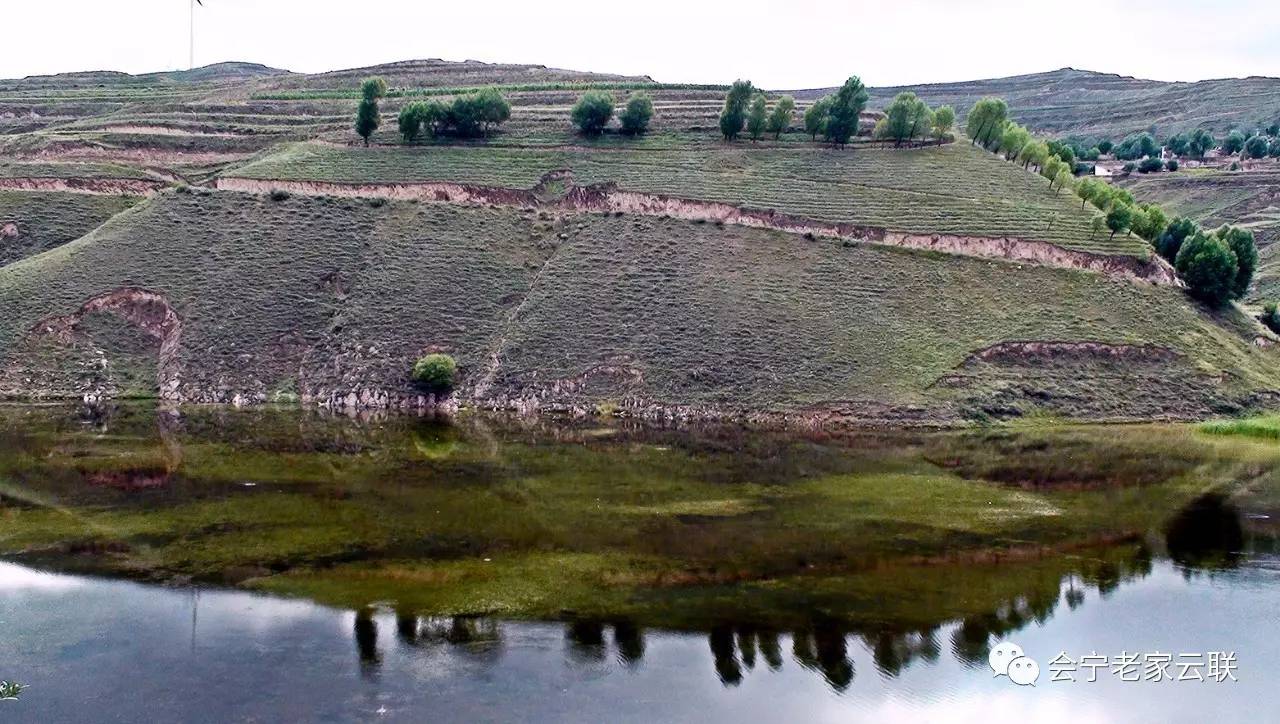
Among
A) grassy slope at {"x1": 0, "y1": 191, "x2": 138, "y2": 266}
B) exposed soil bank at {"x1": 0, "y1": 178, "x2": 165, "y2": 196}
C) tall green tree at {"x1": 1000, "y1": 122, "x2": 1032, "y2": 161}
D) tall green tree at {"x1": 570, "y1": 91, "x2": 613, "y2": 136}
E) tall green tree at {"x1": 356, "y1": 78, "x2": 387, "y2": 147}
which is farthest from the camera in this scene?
tall green tree at {"x1": 1000, "y1": 122, "x2": 1032, "y2": 161}

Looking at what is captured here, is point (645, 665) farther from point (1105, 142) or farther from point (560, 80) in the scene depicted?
point (1105, 142)

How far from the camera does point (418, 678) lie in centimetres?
2267

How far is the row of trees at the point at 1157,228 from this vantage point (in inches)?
2800

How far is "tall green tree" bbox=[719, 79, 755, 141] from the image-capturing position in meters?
91.2

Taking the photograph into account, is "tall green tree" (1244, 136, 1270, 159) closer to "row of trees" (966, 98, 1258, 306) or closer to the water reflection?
"row of trees" (966, 98, 1258, 306)

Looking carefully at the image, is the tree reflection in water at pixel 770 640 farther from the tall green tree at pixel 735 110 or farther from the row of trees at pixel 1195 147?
the row of trees at pixel 1195 147

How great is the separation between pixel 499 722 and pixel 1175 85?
702ft

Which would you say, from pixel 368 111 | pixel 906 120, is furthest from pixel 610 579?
pixel 906 120

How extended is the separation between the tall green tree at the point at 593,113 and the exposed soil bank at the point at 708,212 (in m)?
9.94

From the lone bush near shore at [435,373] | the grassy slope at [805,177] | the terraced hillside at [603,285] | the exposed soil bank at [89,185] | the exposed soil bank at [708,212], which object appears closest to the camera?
the lone bush near shore at [435,373]

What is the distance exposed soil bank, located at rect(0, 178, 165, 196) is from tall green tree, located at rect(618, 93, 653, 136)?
38.0 metres

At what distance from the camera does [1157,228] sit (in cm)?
8200

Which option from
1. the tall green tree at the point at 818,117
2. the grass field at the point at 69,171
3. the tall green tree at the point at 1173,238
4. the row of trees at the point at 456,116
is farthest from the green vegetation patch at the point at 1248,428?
the grass field at the point at 69,171

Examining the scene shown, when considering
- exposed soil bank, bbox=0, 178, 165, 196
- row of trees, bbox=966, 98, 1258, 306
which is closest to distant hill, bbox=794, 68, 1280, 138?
row of trees, bbox=966, 98, 1258, 306
